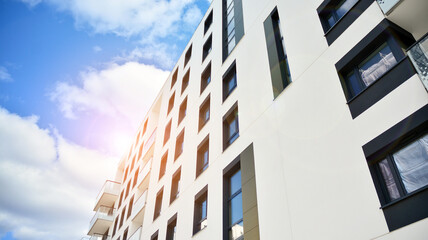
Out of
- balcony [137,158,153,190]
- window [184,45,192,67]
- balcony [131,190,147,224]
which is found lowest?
balcony [131,190,147,224]

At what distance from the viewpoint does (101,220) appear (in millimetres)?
30078

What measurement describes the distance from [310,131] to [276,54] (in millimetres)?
4143

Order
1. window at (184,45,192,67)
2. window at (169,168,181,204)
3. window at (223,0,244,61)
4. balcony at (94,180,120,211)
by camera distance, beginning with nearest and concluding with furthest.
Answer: window at (223,0,244,61)
window at (169,168,181,204)
window at (184,45,192,67)
balcony at (94,180,120,211)

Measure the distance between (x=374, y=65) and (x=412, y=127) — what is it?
2312 mm

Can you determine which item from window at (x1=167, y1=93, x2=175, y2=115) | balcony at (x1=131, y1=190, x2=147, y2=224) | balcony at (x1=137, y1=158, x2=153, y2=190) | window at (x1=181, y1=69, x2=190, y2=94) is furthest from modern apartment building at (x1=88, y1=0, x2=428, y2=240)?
window at (x1=167, y1=93, x2=175, y2=115)

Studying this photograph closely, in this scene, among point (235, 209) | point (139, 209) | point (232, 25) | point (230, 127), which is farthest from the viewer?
point (139, 209)

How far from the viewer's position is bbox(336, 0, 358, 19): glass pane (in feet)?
30.2

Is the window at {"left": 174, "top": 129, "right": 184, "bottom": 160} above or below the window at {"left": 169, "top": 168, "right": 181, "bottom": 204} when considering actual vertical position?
above

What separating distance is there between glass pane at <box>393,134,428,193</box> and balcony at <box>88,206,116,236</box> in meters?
29.1

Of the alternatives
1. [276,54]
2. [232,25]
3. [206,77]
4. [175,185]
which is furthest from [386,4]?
[175,185]

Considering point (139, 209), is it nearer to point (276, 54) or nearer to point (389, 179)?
point (276, 54)

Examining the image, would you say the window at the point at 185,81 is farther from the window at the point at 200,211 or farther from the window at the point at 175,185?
the window at the point at 200,211

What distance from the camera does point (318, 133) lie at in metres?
8.05

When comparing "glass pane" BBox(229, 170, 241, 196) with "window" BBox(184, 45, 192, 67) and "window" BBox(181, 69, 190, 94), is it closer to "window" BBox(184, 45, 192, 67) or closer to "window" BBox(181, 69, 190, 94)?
"window" BBox(181, 69, 190, 94)
